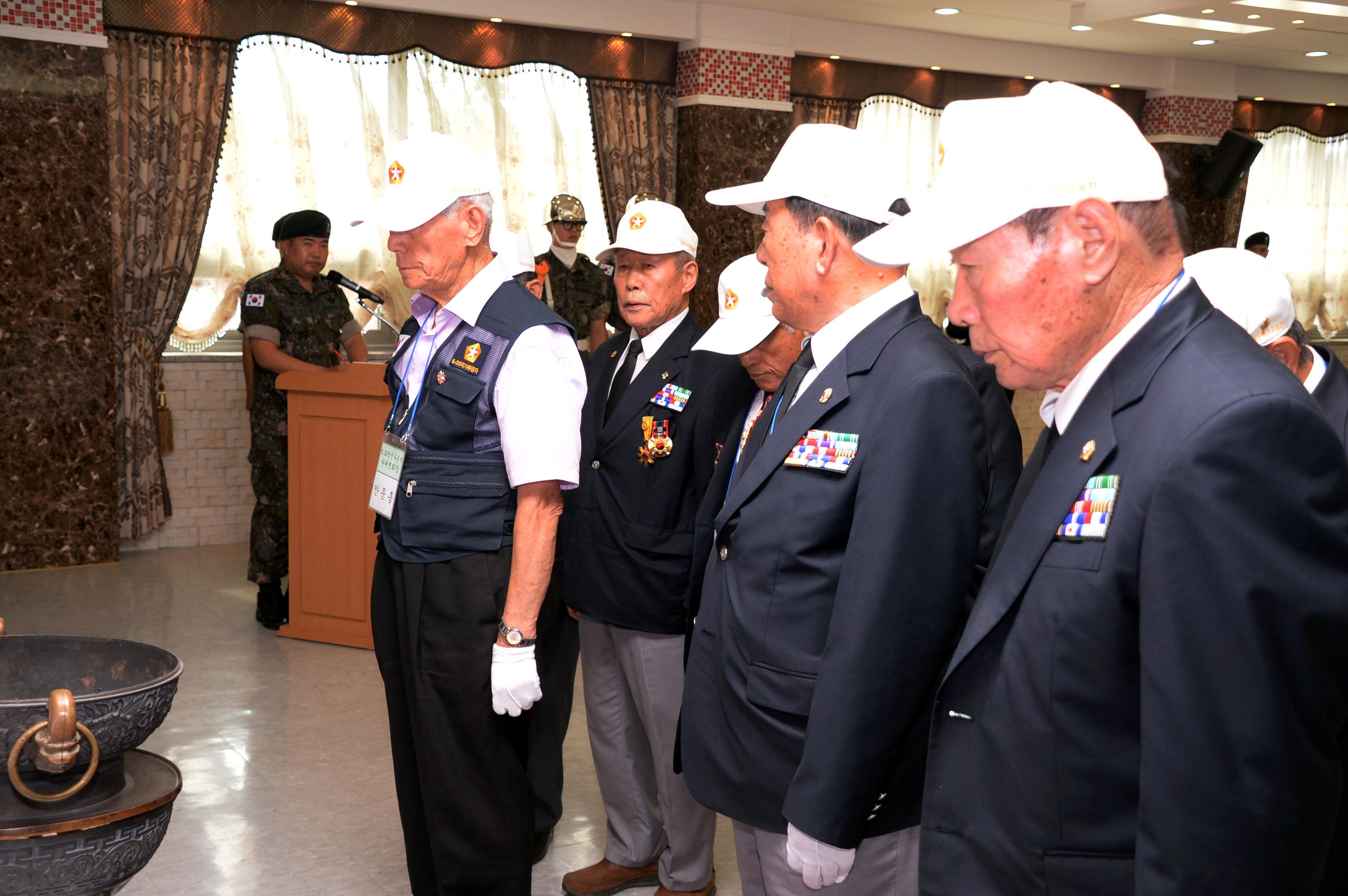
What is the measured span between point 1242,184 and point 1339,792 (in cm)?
1086

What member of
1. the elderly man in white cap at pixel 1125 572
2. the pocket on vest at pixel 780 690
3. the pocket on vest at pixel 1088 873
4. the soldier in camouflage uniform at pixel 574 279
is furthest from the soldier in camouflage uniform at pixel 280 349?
the pocket on vest at pixel 1088 873

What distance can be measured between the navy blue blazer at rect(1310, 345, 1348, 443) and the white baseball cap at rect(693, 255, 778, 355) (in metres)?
1.05

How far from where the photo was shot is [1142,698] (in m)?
0.98

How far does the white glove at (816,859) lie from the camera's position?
4.88 ft

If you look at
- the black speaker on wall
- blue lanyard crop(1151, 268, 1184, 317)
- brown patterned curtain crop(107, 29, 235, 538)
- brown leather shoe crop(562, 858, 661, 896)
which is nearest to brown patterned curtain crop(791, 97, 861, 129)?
the black speaker on wall

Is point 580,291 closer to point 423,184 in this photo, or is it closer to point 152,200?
point 152,200

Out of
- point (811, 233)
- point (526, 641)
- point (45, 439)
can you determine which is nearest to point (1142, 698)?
point (811, 233)

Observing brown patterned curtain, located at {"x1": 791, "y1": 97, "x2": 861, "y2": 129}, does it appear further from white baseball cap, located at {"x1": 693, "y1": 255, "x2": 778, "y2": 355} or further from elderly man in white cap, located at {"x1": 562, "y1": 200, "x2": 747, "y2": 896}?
white baseball cap, located at {"x1": 693, "y1": 255, "x2": 778, "y2": 355}

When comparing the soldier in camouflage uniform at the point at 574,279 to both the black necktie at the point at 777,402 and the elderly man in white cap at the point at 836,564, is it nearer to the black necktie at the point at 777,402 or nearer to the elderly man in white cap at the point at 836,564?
the black necktie at the point at 777,402

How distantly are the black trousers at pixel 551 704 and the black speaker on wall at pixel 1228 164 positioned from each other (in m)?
8.51

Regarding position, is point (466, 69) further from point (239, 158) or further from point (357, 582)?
point (357, 582)

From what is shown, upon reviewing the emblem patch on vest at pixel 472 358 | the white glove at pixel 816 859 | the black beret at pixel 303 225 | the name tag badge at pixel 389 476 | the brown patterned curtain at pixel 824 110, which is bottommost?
the white glove at pixel 816 859

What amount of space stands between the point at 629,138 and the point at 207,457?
358 cm

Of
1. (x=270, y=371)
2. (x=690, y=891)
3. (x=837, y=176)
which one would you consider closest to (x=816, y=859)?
(x=837, y=176)
